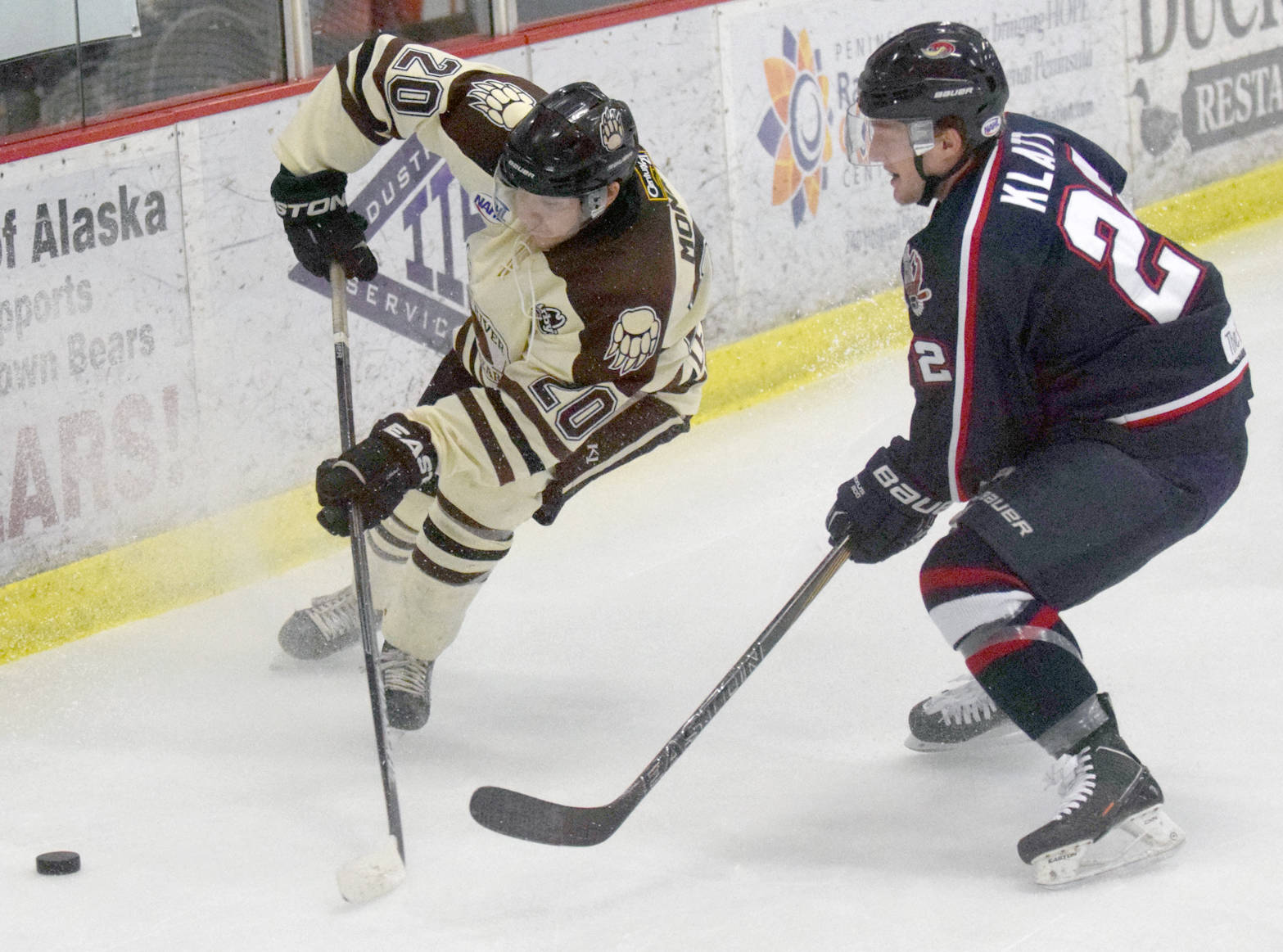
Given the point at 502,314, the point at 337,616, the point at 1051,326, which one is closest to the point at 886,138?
the point at 1051,326

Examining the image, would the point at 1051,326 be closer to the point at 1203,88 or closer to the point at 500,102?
the point at 500,102

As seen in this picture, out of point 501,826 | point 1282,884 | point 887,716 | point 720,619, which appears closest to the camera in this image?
point 1282,884

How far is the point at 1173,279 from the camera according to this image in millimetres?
2262

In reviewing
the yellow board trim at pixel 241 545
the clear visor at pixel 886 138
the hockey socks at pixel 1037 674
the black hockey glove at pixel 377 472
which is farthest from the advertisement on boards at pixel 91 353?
the hockey socks at pixel 1037 674

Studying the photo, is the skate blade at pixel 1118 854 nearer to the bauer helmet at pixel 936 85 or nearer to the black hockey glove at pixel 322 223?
the bauer helmet at pixel 936 85

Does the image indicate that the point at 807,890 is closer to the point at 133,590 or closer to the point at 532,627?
the point at 532,627

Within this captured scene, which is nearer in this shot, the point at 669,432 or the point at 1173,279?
the point at 1173,279

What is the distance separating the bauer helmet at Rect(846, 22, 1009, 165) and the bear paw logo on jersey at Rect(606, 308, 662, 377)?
0.44 m

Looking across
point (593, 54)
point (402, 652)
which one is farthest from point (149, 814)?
point (593, 54)

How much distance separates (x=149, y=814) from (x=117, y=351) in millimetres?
1099

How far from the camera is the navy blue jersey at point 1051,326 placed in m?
2.20

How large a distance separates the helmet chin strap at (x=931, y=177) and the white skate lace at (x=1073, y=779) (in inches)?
28.5

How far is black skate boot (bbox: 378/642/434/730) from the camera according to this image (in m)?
2.87

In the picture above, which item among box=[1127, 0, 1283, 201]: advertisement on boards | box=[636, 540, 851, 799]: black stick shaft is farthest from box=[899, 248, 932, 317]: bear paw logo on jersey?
box=[1127, 0, 1283, 201]: advertisement on boards
